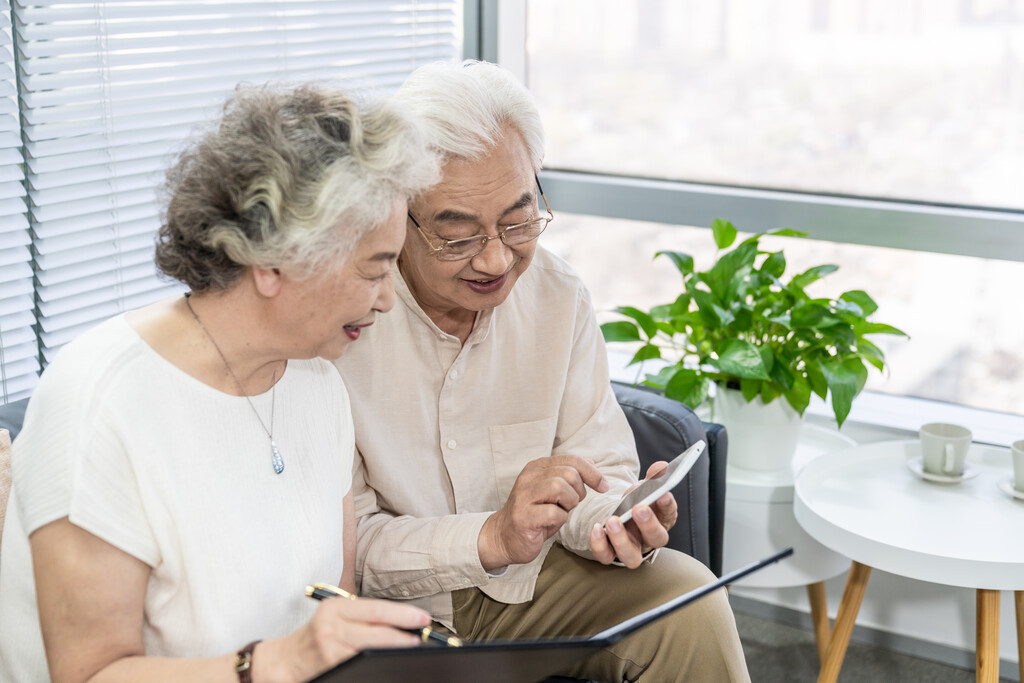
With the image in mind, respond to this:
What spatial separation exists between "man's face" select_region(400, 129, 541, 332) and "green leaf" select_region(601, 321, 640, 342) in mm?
704

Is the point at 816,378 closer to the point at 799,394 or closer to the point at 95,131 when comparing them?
the point at 799,394

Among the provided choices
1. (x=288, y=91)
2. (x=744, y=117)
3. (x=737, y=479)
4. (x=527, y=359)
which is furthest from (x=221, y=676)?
(x=744, y=117)

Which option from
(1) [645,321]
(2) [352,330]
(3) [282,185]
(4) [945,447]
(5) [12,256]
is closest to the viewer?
(3) [282,185]

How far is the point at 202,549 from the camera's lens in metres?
1.16

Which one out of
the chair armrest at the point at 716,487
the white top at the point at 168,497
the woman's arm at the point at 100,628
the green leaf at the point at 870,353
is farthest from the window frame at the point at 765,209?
the woman's arm at the point at 100,628

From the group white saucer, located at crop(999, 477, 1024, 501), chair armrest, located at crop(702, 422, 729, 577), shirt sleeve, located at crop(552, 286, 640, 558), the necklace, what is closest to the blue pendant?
the necklace

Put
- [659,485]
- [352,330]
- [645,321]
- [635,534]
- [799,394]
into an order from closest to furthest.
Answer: [352,330] → [659,485] → [635,534] → [799,394] → [645,321]

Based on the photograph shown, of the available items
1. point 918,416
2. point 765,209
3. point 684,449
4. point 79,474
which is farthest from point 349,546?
point 918,416

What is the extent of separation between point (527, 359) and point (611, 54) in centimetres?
150

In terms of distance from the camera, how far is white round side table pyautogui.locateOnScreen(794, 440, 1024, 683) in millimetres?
1724

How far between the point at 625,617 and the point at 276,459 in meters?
0.67

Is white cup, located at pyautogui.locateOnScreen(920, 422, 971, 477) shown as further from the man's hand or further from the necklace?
the necklace

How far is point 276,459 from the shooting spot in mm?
1253

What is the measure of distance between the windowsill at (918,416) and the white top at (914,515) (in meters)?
0.34
